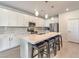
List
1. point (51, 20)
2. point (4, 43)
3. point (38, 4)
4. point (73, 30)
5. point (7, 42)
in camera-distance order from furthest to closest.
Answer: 1. point (51, 20)
2. point (73, 30)
3. point (38, 4)
4. point (7, 42)
5. point (4, 43)

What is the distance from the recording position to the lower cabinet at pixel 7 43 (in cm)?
399

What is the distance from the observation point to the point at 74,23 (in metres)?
6.65

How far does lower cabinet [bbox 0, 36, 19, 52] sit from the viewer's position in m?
3.99

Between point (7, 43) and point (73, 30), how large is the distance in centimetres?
505

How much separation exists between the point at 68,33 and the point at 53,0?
4014mm

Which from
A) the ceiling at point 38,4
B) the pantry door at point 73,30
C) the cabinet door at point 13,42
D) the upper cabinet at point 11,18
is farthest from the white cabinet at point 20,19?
the pantry door at point 73,30

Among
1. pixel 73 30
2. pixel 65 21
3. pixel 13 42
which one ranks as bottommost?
pixel 13 42

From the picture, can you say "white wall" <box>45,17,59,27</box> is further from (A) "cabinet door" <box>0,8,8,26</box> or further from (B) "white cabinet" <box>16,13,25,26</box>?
(A) "cabinet door" <box>0,8,8,26</box>

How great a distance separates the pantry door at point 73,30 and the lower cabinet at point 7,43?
4.48 meters

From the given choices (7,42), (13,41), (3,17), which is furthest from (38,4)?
(7,42)

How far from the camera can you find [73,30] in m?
6.76

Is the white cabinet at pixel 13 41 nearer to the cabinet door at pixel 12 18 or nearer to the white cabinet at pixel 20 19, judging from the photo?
the cabinet door at pixel 12 18

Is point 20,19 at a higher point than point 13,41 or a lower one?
higher

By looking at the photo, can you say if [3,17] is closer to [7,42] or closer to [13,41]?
[7,42]
